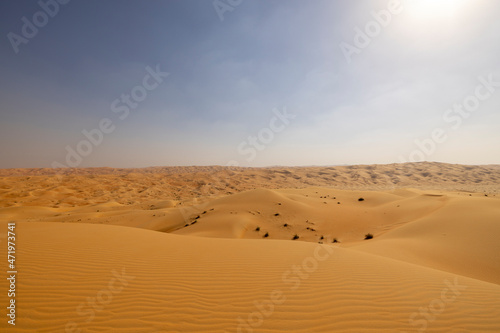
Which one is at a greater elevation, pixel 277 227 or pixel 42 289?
pixel 42 289

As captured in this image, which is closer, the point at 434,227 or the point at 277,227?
the point at 434,227

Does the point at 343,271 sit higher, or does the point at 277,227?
the point at 343,271

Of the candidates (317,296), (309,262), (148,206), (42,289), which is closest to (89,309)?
(42,289)

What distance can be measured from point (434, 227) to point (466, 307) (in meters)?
7.92

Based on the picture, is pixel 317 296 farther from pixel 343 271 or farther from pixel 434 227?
pixel 434 227

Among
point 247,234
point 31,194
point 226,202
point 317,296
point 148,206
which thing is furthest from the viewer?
point 31,194

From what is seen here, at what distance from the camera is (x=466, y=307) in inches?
134

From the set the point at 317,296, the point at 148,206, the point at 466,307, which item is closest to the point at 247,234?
the point at 317,296

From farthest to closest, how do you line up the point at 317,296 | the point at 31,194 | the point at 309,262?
1. the point at 31,194
2. the point at 309,262
3. the point at 317,296

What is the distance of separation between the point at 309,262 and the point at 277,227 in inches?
303

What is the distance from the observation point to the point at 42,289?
369 centimetres

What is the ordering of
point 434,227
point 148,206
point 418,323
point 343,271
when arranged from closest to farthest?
point 418,323 → point 343,271 → point 434,227 → point 148,206

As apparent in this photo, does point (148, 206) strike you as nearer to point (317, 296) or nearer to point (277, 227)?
point (277, 227)

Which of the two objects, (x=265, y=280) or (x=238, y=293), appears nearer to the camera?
(x=238, y=293)
